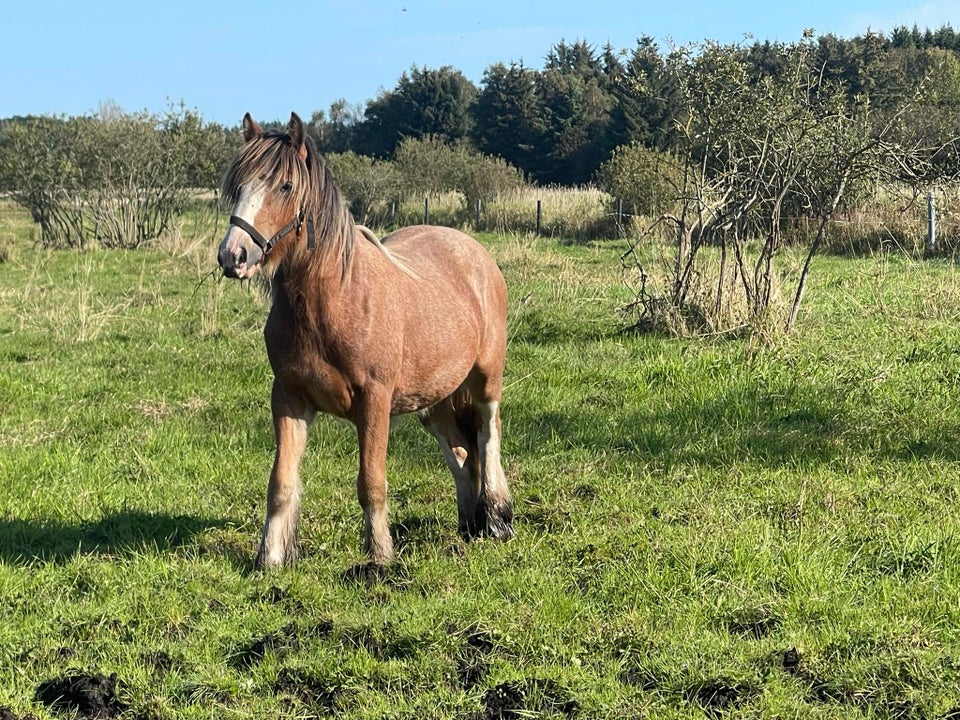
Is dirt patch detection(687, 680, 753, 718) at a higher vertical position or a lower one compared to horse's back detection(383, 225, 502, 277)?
lower

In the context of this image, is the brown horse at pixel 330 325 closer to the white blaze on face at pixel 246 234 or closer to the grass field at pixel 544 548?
the white blaze on face at pixel 246 234

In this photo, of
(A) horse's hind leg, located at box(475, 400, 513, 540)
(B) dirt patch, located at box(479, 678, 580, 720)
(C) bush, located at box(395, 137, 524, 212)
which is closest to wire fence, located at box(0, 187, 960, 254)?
(C) bush, located at box(395, 137, 524, 212)

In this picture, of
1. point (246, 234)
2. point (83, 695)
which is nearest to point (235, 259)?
point (246, 234)

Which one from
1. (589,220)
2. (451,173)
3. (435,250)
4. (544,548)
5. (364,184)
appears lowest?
(544,548)

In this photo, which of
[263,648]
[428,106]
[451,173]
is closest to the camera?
[263,648]

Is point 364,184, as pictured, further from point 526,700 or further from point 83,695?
point 526,700

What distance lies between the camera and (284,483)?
15.3 feet

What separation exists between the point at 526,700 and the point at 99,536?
2987 mm

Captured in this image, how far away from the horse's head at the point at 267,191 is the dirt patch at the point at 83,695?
68.4 inches

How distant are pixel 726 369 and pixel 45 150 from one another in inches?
825

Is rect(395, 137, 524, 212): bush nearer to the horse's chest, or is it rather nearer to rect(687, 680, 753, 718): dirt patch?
the horse's chest

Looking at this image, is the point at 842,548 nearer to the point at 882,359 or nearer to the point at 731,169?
the point at 882,359

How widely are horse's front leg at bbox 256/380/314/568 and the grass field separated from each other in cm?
14

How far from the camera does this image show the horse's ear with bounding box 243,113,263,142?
180 inches
